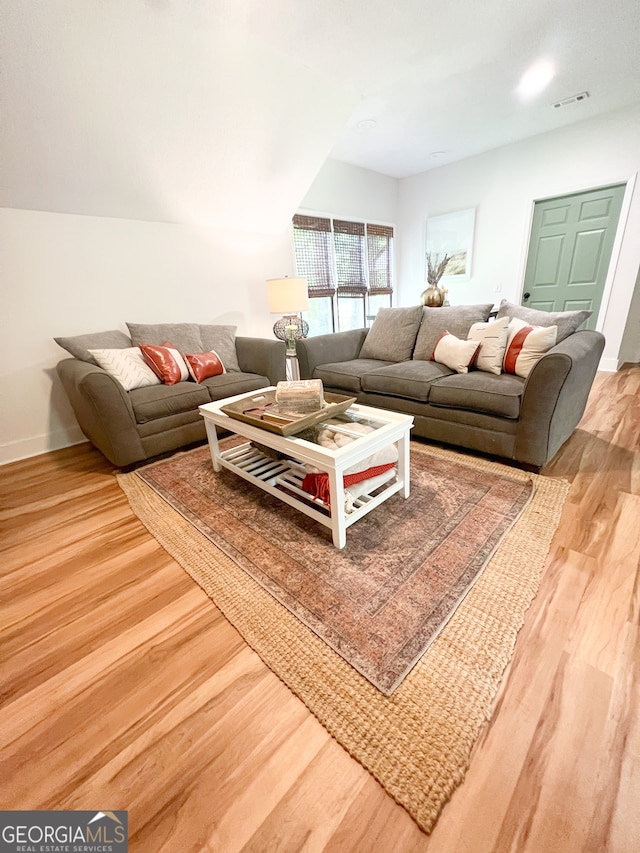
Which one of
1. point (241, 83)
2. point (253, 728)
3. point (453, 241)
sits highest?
point (241, 83)

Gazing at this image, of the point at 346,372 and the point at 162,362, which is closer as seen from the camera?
the point at 162,362

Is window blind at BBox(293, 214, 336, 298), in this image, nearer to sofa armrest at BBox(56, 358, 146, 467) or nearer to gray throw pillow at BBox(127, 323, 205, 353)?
gray throw pillow at BBox(127, 323, 205, 353)

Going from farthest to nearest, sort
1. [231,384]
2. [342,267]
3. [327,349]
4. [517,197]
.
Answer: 1. [342,267]
2. [517,197]
3. [327,349]
4. [231,384]

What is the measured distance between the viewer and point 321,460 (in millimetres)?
1348

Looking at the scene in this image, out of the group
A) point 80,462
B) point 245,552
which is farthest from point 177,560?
point 80,462

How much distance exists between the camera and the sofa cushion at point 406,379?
227 cm

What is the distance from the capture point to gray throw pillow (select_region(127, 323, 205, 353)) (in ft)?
9.00

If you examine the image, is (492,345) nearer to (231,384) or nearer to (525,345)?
(525,345)

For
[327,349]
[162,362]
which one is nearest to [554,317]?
[327,349]

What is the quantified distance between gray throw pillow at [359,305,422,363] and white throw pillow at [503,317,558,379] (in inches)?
31.8

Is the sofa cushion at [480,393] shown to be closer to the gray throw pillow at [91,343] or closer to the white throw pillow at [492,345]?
the white throw pillow at [492,345]

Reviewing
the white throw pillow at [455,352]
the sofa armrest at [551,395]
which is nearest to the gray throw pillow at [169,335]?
the white throw pillow at [455,352]

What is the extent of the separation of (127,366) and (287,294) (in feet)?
4.76

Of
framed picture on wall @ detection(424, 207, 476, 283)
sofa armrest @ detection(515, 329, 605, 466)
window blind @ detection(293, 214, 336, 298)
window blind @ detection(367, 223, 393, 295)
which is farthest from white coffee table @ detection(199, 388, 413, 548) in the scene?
framed picture on wall @ detection(424, 207, 476, 283)
